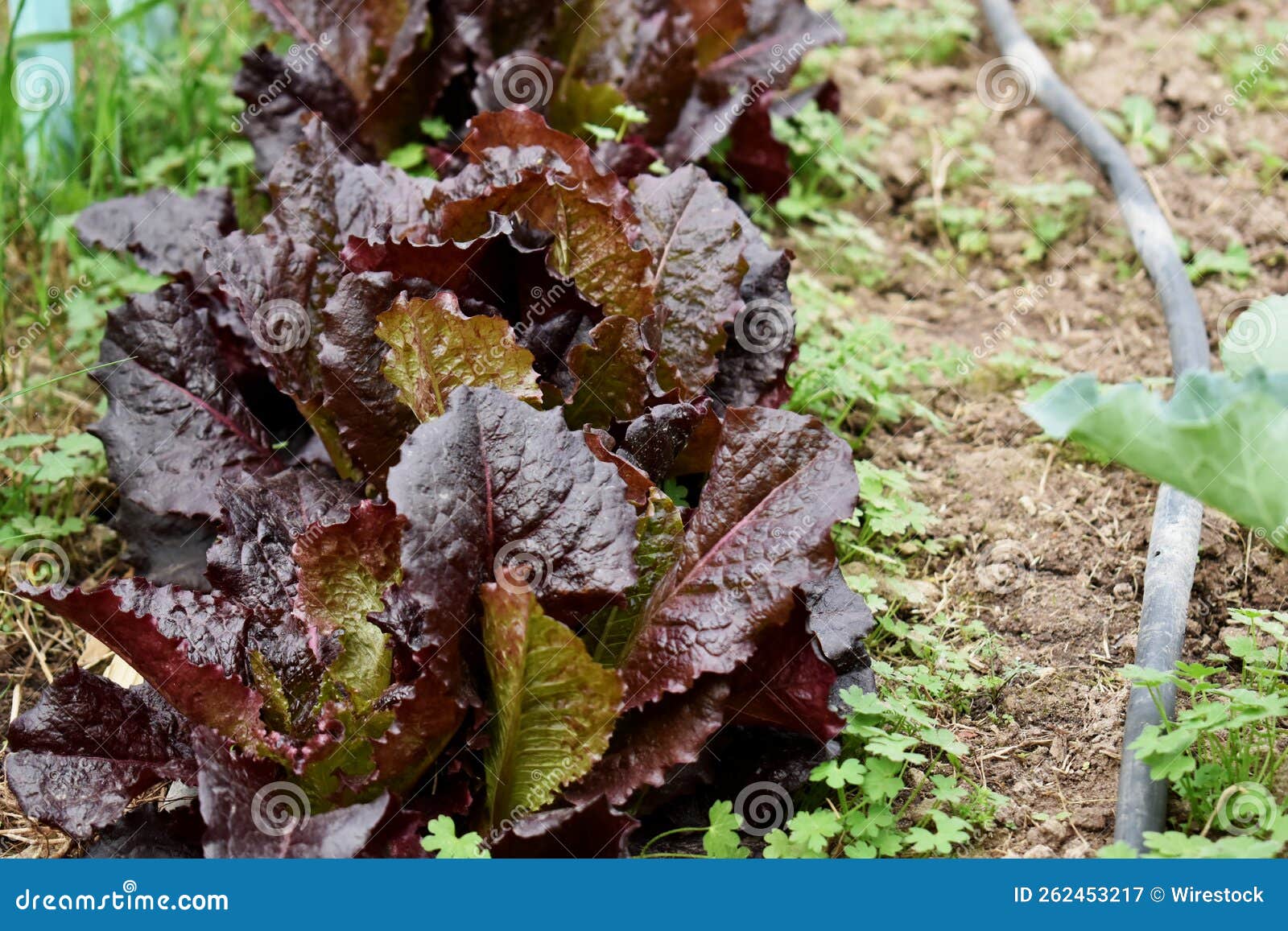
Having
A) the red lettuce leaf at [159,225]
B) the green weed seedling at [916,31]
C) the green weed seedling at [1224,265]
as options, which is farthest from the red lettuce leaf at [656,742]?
the green weed seedling at [916,31]

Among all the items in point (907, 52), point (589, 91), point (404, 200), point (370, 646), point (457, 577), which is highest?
point (907, 52)

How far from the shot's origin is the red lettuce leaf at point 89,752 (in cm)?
189

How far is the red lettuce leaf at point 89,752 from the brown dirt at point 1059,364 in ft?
4.46

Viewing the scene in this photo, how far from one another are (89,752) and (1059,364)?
2468mm

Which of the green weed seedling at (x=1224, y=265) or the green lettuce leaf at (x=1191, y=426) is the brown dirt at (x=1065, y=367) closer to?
the green weed seedling at (x=1224, y=265)

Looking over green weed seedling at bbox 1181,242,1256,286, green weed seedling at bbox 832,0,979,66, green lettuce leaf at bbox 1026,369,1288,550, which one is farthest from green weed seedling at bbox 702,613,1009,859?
green weed seedling at bbox 832,0,979,66

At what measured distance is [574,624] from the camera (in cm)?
197

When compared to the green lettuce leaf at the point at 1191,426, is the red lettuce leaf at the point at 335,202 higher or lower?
higher

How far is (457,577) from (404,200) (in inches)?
39.4

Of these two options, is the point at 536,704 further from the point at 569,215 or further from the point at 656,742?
the point at 569,215

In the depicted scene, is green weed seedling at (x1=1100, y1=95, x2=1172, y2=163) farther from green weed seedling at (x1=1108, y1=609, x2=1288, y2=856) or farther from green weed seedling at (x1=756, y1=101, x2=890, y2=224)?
green weed seedling at (x1=1108, y1=609, x2=1288, y2=856)

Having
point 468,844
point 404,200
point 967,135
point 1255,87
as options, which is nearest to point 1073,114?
point 967,135

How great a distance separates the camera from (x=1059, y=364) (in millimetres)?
3182

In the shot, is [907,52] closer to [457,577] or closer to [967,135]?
[967,135]
